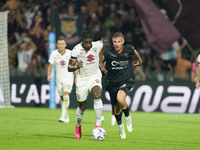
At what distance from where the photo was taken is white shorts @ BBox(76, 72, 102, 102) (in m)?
9.66

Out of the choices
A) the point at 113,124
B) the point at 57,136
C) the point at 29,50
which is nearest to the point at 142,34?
the point at 29,50

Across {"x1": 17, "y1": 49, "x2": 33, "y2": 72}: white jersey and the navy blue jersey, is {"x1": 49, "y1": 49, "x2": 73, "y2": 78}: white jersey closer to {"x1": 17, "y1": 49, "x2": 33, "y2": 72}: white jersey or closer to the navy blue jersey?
the navy blue jersey

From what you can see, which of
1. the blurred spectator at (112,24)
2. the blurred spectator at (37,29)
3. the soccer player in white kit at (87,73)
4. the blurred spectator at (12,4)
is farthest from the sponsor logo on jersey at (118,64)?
the blurred spectator at (12,4)

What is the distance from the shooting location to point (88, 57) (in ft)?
31.8

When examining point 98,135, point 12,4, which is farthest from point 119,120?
point 12,4

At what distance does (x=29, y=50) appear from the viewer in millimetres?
21141

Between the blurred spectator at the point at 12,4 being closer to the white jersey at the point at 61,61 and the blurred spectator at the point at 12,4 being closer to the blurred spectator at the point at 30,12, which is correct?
the blurred spectator at the point at 30,12

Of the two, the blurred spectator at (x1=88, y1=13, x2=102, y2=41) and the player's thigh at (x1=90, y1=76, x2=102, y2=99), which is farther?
the blurred spectator at (x1=88, y1=13, x2=102, y2=41)

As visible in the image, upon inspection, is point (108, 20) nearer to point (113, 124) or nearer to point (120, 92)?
point (113, 124)

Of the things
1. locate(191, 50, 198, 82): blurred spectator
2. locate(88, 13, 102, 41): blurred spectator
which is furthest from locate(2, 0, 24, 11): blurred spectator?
locate(191, 50, 198, 82): blurred spectator

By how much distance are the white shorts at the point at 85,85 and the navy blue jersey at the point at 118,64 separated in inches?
20.9

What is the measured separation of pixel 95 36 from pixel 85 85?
1177 cm

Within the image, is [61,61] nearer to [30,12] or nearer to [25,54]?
[25,54]

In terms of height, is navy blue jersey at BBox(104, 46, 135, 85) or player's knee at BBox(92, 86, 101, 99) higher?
navy blue jersey at BBox(104, 46, 135, 85)
